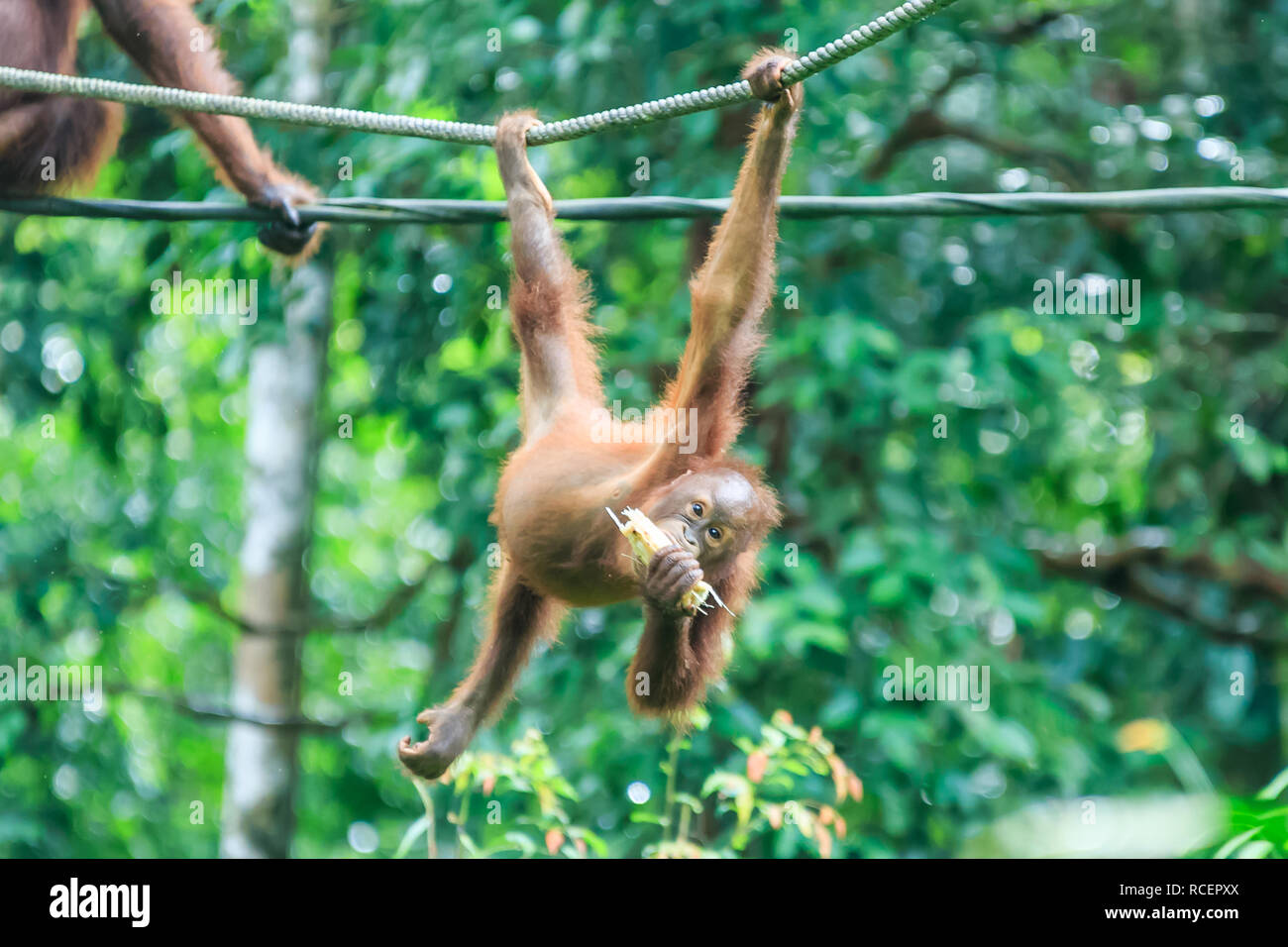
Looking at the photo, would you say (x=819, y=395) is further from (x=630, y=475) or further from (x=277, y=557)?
(x=277, y=557)

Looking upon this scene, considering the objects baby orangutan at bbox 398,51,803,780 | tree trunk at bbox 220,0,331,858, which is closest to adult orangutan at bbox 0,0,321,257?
baby orangutan at bbox 398,51,803,780

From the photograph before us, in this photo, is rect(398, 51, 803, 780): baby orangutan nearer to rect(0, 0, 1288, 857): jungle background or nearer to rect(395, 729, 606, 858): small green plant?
rect(395, 729, 606, 858): small green plant

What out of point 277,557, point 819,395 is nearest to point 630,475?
point 819,395

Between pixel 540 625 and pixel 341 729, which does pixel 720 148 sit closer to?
pixel 540 625

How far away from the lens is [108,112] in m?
4.37

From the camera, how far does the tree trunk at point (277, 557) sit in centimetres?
547

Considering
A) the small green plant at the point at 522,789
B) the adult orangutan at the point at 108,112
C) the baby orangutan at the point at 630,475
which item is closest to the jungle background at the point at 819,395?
the small green plant at the point at 522,789

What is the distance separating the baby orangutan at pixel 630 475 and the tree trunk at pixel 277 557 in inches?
93.9

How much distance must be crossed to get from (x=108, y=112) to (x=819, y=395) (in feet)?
8.57

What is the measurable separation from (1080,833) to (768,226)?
57.7 inches

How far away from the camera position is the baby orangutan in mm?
2750

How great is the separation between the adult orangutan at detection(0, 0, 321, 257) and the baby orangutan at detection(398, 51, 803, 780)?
1.03 meters

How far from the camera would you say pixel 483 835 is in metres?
6.49

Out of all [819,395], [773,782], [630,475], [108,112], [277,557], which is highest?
[108,112]
